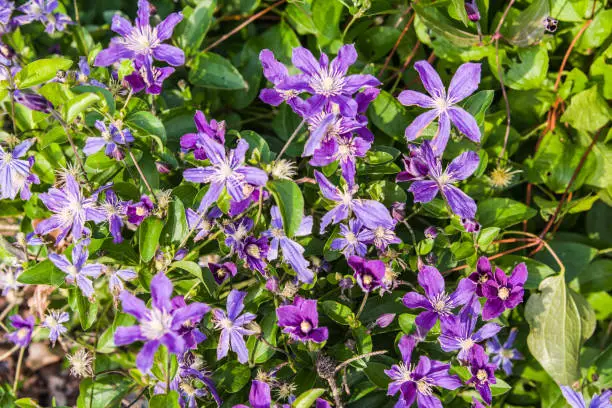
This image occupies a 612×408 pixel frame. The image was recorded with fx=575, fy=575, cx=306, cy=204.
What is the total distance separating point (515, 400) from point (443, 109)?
1143 millimetres

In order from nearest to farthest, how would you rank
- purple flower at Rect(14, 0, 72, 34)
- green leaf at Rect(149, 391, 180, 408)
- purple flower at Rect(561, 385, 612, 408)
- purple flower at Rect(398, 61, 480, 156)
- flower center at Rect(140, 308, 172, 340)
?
Answer: flower center at Rect(140, 308, 172, 340) → green leaf at Rect(149, 391, 180, 408) → purple flower at Rect(398, 61, 480, 156) → purple flower at Rect(561, 385, 612, 408) → purple flower at Rect(14, 0, 72, 34)

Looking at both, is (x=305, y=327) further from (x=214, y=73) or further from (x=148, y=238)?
(x=214, y=73)

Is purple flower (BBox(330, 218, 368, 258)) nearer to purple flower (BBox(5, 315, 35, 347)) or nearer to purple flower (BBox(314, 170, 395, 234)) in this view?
purple flower (BBox(314, 170, 395, 234))

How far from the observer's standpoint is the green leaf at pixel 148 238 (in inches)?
58.6

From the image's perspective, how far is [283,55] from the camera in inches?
75.4

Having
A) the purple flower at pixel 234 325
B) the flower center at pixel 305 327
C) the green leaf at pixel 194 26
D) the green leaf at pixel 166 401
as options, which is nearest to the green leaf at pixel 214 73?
the green leaf at pixel 194 26

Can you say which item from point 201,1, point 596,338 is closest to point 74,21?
point 201,1

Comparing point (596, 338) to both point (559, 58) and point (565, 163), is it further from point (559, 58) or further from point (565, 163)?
point (559, 58)

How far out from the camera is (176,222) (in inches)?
60.7

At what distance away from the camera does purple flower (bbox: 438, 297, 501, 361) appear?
1.51 m

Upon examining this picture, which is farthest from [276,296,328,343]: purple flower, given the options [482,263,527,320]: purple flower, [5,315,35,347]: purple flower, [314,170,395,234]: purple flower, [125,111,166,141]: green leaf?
[5,315,35,347]: purple flower

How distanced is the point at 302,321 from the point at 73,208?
0.66m

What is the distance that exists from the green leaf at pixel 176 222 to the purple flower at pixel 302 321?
340 mm

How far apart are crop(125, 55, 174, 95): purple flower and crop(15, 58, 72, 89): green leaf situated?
0.53 ft
